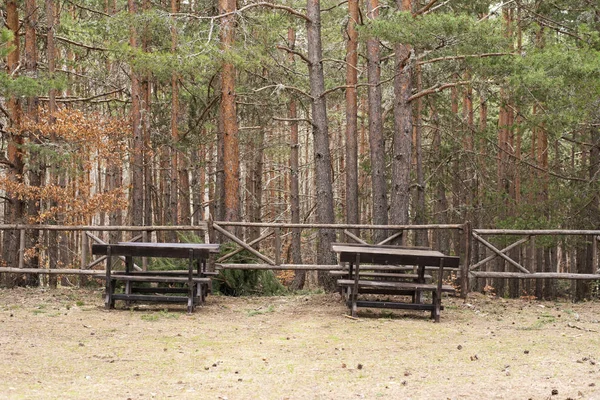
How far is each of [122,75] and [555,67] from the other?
1494cm

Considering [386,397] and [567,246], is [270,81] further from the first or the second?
[386,397]

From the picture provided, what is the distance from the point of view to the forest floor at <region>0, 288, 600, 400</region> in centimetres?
702

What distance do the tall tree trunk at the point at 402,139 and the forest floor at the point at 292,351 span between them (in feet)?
8.57

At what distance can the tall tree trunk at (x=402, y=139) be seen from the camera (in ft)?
48.8

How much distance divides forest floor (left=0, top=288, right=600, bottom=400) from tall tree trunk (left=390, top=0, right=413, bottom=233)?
2.61 meters

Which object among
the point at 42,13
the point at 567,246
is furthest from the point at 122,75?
the point at 567,246

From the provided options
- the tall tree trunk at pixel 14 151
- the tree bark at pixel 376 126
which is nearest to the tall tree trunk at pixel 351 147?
the tree bark at pixel 376 126

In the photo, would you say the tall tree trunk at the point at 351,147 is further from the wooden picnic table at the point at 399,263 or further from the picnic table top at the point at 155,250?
the picnic table top at the point at 155,250

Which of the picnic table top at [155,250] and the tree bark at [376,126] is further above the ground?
the tree bark at [376,126]

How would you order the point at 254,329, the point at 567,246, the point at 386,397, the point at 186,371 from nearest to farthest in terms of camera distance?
the point at 386,397 → the point at 186,371 → the point at 254,329 → the point at 567,246

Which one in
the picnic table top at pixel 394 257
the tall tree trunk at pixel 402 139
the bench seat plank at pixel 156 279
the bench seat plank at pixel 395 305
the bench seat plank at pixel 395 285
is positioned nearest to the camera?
the picnic table top at pixel 394 257

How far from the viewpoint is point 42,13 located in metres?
18.3

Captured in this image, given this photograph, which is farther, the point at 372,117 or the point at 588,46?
the point at 372,117

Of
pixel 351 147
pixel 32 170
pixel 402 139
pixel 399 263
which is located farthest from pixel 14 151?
pixel 399 263
